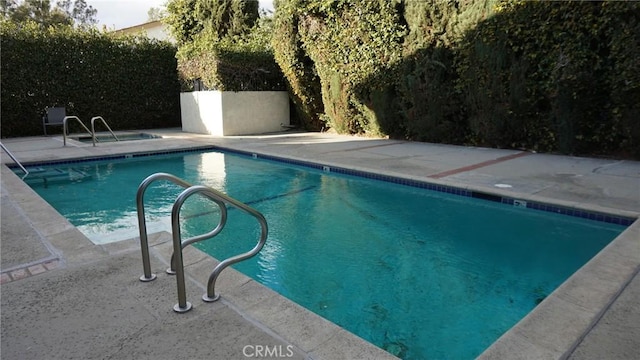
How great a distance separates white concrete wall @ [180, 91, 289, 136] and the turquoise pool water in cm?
543

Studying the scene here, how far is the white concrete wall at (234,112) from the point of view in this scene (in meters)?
12.1

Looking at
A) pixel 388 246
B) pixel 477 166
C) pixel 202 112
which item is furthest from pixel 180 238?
pixel 202 112

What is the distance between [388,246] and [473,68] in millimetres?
5601

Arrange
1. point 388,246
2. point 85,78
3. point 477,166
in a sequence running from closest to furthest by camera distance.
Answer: point 388,246
point 477,166
point 85,78

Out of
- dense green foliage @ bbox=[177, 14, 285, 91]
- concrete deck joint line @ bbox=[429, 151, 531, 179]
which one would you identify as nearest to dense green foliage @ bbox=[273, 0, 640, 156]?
concrete deck joint line @ bbox=[429, 151, 531, 179]

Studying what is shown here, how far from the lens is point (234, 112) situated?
1227 centimetres

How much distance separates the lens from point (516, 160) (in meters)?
7.15

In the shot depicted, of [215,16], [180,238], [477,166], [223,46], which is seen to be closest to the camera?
[180,238]

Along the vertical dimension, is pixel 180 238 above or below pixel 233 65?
below

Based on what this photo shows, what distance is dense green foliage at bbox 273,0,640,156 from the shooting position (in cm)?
681

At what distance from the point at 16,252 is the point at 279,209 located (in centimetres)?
292

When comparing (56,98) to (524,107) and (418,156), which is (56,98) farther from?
(524,107)

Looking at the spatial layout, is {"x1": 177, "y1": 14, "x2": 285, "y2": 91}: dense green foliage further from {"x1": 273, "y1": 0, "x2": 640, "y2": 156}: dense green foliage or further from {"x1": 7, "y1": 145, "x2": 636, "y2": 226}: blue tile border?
{"x1": 7, "y1": 145, "x2": 636, "y2": 226}: blue tile border

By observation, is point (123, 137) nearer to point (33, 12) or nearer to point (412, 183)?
point (412, 183)
